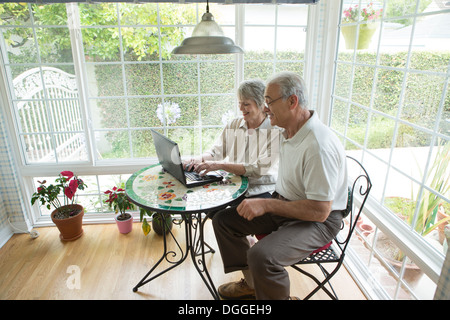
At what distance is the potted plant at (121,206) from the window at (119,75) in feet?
0.85

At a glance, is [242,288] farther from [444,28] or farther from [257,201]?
[444,28]

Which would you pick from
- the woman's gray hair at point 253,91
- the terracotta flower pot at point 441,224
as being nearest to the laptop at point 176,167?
the woman's gray hair at point 253,91

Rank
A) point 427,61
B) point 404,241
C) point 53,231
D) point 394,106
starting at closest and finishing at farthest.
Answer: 1. point 427,61
2. point 404,241
3. point 394,106
4. point 53,231

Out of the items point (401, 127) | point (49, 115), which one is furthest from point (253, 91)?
point (49, 115)

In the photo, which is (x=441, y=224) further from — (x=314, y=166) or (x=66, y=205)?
(x=66, y=205)

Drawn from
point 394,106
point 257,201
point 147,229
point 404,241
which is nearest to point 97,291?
point 147,229

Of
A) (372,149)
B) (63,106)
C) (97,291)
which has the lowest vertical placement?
(97,291)

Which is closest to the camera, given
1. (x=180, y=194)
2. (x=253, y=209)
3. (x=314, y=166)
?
(x=314, y=166)

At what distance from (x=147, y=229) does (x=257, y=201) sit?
146cm

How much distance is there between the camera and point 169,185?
1.91m

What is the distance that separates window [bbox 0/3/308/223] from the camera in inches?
99.0

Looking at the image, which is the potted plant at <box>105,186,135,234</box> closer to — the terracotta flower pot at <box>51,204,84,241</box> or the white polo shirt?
the terracotta flower pot at <box>51,204,84,241</box>

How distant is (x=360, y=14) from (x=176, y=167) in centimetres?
179

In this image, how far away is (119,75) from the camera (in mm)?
2688
